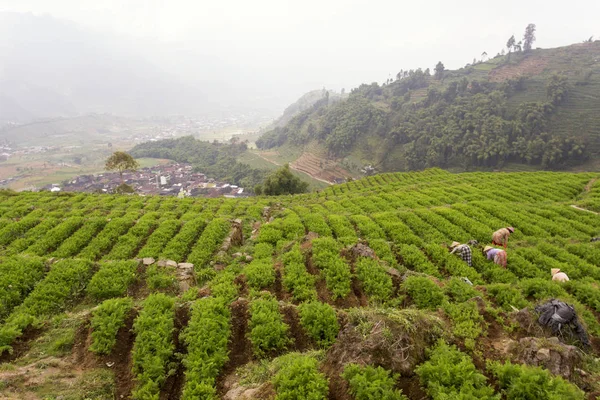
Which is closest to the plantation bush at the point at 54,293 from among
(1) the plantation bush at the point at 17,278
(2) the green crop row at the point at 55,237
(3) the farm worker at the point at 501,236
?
(1) the plantation bush at the point at 17,278

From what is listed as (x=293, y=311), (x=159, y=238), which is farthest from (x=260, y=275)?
(x=159, y=238)

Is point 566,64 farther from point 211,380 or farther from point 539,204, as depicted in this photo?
point 211,380

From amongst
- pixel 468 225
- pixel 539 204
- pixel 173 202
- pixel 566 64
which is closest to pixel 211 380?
pixel 468 225

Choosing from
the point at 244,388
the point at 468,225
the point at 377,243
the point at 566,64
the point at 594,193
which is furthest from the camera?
the point at 566,64

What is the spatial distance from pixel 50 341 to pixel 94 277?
3.66 m

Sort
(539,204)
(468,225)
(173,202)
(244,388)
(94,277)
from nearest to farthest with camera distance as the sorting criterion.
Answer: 1. (244,388)
2. (94,277)
3. (468,225)
4. (539,204)
5. (173,202)

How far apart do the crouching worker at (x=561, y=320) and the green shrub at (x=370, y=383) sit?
563 centimetres

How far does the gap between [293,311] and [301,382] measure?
305 centimetres

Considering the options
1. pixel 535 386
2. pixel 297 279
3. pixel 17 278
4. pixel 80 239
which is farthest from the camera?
pixel 80 239

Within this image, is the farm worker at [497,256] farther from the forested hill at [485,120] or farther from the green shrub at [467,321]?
the forested hill at [485,120]

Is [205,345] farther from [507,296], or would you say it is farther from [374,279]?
[507,296]

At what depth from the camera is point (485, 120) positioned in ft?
332

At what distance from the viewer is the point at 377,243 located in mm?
15070

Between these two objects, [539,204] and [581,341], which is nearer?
[581,341]
